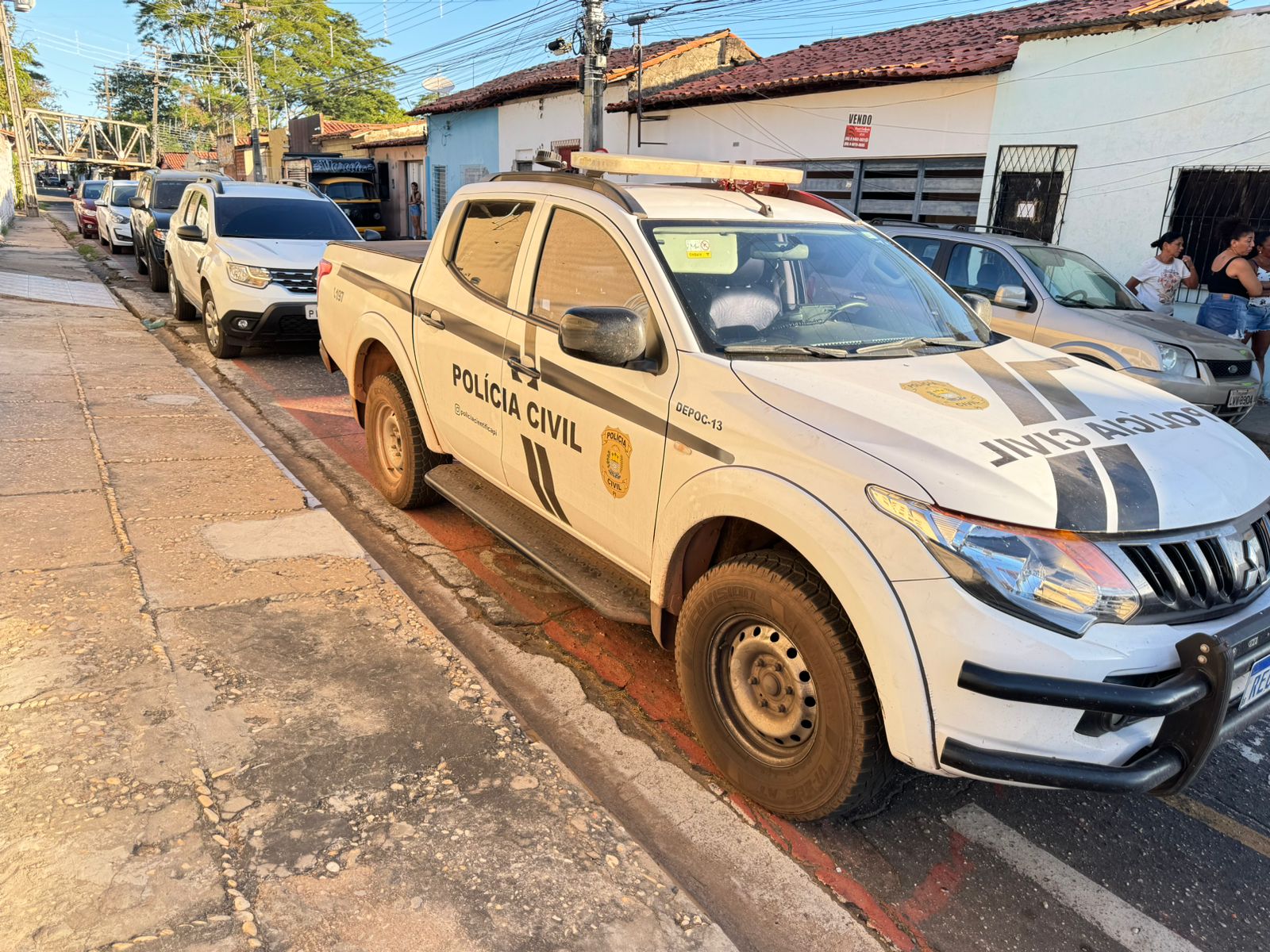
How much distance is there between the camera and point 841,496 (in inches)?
94.0

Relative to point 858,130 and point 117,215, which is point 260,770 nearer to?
point 858,130

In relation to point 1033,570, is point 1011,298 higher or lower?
higher

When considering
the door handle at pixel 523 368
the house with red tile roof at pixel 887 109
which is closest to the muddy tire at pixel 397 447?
the door handle at pixel 523 368

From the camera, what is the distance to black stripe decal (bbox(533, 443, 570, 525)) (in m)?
3.65

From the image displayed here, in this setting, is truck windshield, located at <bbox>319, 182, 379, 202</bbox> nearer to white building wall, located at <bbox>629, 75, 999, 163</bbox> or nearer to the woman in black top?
white building wall, located at <bbox>629, 75, 999, 163</bbox>

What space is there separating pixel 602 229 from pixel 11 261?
19049 millimetres

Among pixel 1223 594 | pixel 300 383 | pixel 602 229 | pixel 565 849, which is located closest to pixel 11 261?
pixel 300 383

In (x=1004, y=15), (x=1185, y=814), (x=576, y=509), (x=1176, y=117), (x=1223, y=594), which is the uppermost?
(x=1004, y=15)

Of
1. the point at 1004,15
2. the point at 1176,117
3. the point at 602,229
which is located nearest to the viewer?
the point at 602,229

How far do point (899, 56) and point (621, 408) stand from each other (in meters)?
13.2

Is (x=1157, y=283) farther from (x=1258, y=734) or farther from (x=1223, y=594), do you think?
(x=1223, y=594)

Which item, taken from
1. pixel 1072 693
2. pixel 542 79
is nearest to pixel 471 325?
pixel 1072 693

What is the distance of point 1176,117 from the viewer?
1013 centimetres

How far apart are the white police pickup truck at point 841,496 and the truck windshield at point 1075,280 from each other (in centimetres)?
441
